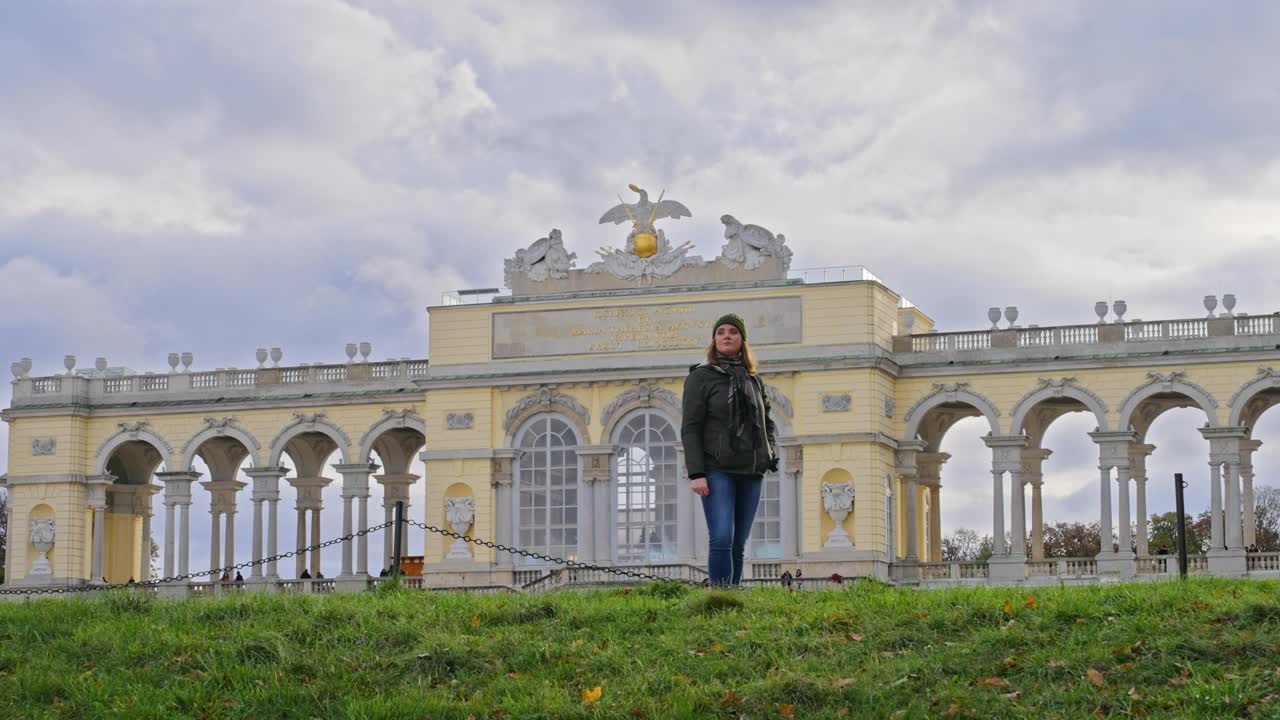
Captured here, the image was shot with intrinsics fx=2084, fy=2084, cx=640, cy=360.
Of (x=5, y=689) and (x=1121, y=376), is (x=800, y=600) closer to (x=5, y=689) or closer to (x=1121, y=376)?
(x=5, y=689)

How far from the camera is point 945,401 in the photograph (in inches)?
2062

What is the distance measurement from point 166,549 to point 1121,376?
85.6 ft

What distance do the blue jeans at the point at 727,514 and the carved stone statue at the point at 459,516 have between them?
30.4 meters

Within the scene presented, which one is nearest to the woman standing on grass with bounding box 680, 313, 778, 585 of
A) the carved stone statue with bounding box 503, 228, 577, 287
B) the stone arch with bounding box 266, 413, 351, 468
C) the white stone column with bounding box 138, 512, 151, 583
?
the carved stone statue with bounding box 503, 228, 577, 287

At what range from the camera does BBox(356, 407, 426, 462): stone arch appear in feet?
184

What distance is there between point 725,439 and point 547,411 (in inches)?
1233

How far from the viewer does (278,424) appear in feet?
188

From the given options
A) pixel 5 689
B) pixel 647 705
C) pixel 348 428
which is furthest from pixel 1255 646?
pixel 348 428

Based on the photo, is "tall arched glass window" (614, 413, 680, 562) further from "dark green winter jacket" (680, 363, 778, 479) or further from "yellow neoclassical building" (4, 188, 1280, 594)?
A: "dark green winter jacket" (680, 363, 778, 479)

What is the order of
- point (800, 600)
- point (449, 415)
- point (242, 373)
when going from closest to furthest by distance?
point (800, 600)
point (449, 415)
point (242, 373)

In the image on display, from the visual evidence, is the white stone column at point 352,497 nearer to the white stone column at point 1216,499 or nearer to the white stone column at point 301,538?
the white stone column at point 301,538

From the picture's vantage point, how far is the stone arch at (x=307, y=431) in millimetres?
56625

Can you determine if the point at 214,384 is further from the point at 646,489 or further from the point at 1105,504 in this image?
the point at 1105,504

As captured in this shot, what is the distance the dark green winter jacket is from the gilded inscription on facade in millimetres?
28892
